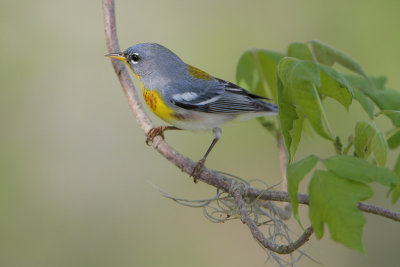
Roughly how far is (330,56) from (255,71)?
0.39 metres

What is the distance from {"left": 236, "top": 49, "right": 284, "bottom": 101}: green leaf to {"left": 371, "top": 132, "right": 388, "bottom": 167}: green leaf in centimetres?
84

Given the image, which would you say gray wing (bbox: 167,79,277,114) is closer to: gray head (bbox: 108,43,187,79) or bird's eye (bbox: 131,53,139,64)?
gray head (bbox: 108,43,187,79)

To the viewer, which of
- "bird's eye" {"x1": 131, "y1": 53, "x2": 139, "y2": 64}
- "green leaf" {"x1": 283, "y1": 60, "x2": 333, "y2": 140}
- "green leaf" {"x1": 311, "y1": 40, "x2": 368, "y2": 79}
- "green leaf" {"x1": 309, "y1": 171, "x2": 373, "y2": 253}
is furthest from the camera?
"bird's eye" {"x1": 131, "y1": 53, "x2": 139, "y2": 64}

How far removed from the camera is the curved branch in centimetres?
139

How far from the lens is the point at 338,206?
3.61 ft

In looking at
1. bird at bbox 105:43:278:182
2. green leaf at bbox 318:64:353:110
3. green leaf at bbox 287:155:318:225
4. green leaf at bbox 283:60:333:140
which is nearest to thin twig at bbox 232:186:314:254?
green leaf at bbox 287:155:318:225

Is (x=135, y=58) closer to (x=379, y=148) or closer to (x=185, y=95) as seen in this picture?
(x=185, y=95)

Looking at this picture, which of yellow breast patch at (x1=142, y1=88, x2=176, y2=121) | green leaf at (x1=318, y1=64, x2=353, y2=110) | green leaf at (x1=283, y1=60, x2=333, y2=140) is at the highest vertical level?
green leaf at (x1=283, y1=60, x2=333, y2=140)

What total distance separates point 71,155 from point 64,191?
0.47 meters

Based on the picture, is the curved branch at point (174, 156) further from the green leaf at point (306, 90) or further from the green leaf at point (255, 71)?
the green leaf at point (255, 71)

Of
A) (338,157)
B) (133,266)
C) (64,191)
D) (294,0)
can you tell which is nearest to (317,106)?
(338,157)

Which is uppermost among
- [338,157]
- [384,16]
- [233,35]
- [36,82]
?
[338,157]

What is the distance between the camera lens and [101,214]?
15.5ft

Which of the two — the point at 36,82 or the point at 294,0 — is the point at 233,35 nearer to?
the point at 294,0
